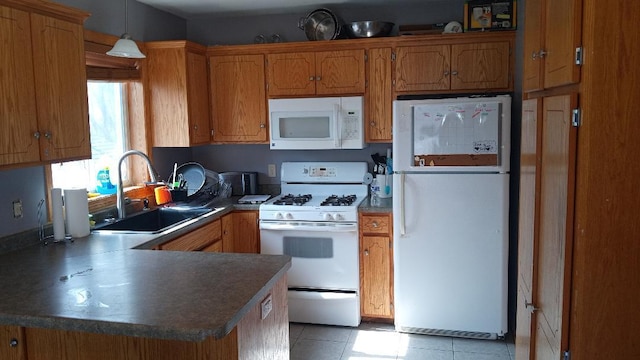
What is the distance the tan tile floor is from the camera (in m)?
3.44

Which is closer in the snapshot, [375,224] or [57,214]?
[57,214]

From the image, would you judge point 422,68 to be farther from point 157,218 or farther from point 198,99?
point 157,218

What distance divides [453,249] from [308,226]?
1.02m

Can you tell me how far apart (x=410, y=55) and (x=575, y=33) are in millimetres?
2417

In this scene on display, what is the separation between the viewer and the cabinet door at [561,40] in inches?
57.2

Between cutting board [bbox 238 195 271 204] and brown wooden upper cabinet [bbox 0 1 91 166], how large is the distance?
1480mm

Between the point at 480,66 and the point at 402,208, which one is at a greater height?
the point at 480,66

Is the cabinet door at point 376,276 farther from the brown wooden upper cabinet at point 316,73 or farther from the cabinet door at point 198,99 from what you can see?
the cabinet door at point 198,99

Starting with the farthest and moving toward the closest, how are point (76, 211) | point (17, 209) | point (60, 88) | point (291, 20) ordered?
point (291, 20) < point (76, 211) < point (17, 209) < point (60, 88)

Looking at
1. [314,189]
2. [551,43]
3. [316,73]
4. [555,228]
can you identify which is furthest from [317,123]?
[555,228]

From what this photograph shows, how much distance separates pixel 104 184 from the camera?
11.7ft

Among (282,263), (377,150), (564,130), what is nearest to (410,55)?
(377,150)

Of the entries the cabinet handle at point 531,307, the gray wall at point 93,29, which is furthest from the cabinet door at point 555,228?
the gray wall at point 93,29

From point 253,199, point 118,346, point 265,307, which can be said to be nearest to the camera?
point 118,346
